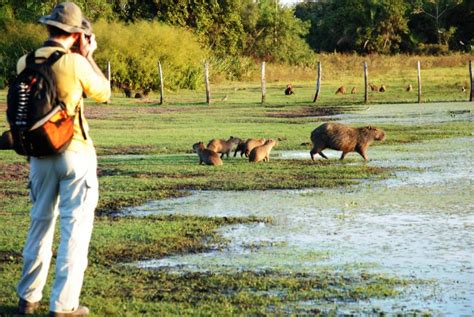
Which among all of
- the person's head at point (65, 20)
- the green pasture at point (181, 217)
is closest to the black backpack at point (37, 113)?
the person's head at point (65, 20)

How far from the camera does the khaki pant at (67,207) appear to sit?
20.9 feet

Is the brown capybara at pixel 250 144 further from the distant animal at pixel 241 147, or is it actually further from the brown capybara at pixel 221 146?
the brown capybara at pixel 221 146

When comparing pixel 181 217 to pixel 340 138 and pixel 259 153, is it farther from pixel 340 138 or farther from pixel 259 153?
pixel 340 138

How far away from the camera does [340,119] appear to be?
93.6 ft

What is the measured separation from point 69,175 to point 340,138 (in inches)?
427

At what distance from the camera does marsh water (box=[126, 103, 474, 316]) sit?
7.95m

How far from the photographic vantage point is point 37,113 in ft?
20.3

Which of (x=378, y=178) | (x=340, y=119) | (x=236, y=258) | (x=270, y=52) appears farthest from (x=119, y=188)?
(x=270, y=52)

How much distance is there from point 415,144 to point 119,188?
8198 mm

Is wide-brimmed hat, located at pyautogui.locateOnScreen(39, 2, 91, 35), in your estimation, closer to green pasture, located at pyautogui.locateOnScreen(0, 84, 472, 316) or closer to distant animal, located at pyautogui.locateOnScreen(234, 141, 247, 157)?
green pasture, located at pyautogui.locateOnScreen(0, 84, 472, 316)

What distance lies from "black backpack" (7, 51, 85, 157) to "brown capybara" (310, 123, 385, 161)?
425 inches

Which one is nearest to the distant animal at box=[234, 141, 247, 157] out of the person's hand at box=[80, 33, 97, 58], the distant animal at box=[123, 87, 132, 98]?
the person's hand at box=[80, 33, 97, 58]

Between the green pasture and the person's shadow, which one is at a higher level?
the person's shadow

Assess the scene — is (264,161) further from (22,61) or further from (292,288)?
(22,61)
